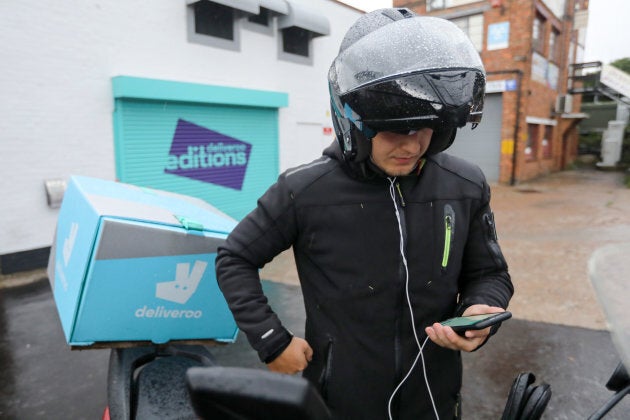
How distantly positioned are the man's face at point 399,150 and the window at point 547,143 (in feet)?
69.4

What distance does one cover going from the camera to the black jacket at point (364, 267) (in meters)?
1.36

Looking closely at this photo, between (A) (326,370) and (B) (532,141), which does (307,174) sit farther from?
(B) (532,141)

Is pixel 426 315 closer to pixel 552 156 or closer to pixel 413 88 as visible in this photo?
pixel 413 88

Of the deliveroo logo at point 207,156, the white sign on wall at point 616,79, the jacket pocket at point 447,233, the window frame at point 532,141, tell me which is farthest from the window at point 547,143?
the jacket pocket at point 447,233

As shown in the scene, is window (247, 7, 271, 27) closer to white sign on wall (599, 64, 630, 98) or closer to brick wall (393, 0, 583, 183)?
brick wall (393, 0, 583, 183)

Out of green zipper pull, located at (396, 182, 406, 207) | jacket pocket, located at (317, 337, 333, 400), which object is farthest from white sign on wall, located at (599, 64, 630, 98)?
jacket pocket, located at (317, 337, 333, 400)

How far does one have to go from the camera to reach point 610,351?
149 inches

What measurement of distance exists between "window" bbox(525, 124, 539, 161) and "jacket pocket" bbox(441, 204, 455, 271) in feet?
59.6

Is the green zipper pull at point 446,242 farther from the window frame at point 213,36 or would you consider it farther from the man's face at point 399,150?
the window frame at point 213,36

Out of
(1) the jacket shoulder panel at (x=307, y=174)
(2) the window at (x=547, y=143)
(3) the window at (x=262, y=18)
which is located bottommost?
(2) the window at (x=547, y=143)

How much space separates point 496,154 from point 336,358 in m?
17.6

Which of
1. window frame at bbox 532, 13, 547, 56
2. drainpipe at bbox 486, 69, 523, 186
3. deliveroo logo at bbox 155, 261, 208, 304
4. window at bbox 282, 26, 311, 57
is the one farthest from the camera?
window frame at bbox 532, 13, 547, 56

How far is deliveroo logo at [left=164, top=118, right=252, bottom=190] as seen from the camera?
769cm

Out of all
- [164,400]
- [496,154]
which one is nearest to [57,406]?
[164,400]
